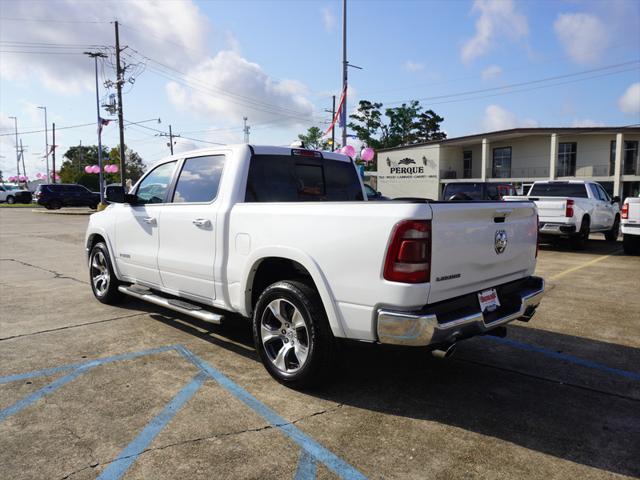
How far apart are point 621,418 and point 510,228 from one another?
147 cm

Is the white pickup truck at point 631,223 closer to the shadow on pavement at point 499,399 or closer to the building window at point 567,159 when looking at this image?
the shadow on pavement at point 499,399

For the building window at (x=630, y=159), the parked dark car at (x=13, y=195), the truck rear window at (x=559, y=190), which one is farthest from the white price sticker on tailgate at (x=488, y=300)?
the parked dark car at (x=13, y=195)

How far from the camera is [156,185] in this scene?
5312 mm

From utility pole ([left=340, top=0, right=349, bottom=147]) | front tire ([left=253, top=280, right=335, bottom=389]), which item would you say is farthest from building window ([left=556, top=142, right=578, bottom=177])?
front tire ([left=253, top=280, right=335, bottom=389])

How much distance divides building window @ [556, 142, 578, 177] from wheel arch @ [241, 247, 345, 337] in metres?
38.7

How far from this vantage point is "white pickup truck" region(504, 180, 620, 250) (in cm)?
1207

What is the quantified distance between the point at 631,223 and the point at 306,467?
11.3 m

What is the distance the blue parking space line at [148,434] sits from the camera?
2.64 metres

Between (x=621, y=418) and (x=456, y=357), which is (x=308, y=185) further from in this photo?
(x=621, y=418)

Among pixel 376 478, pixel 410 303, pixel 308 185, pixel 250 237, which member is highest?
pixel 308 185

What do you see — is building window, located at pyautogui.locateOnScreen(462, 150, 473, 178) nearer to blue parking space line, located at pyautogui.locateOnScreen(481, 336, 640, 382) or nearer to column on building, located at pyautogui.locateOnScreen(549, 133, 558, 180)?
column on building, located at pyautogui.locateOnScreen(549, 133, 558, 180)

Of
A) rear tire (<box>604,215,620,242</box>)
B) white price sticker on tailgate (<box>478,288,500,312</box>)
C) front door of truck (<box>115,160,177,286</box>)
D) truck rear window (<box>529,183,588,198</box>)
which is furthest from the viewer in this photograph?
rear tire (<box>604,215,620,242</box>)

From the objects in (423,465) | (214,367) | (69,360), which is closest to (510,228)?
(423,465)

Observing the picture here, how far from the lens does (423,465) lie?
271cm
